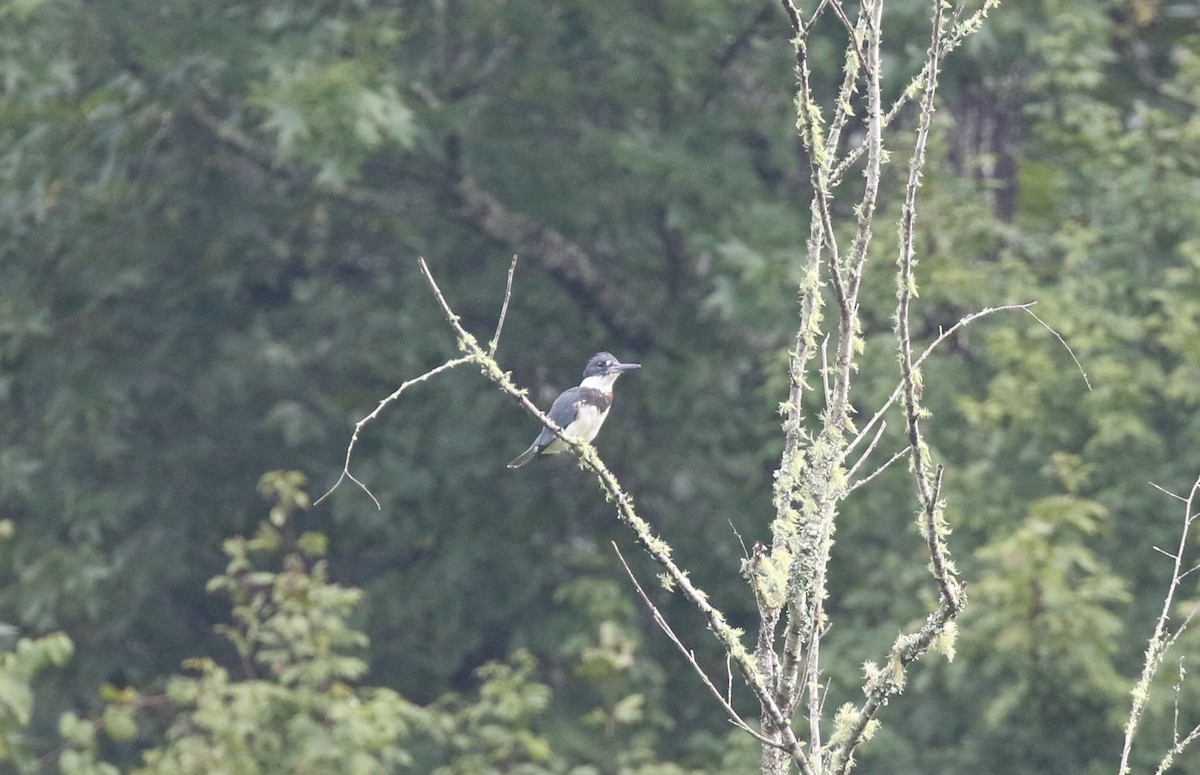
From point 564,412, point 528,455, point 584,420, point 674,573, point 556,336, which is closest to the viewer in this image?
point 674,573

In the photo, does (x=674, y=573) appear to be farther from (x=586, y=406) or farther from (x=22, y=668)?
(x=22, y=668)

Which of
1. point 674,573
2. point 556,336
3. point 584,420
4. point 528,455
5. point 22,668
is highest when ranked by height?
point 556,336

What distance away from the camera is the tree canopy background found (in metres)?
8.30

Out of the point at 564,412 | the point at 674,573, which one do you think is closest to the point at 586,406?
the point at 564,412

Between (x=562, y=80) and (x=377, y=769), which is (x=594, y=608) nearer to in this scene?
(x=377, y=769)

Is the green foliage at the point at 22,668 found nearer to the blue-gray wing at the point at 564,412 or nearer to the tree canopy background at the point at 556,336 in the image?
the tree canopy background at the point at 556,336

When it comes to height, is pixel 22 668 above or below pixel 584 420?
below

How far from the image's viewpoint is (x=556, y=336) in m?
10.4

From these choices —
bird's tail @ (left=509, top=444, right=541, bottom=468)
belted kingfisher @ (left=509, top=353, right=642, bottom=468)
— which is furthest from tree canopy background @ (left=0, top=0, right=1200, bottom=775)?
bird's tail @ (left=509, top=444, right=541, bottom=468)

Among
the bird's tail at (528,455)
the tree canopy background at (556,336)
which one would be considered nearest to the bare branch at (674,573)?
the bird's tail at (528,455)

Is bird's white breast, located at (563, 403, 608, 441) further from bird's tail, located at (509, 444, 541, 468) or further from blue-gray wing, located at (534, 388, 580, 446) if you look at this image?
bird's tail, located at (509, 444, 541, 468)

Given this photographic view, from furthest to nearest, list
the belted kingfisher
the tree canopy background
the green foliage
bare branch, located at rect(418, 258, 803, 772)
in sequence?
the tree canopy background
the green foliage
the belted kingfisher
bare branch, located at rect(418, 258, 803, 772)

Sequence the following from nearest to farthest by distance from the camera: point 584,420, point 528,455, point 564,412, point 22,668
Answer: point 528,455, point 584,420, point 564,412, point 22,668

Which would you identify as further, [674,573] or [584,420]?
[584,420]
